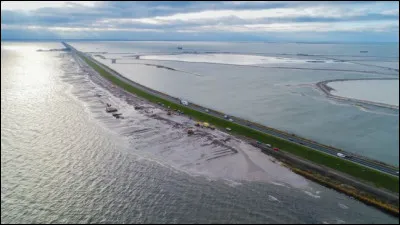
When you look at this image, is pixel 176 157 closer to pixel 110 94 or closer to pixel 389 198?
pixel 389 198

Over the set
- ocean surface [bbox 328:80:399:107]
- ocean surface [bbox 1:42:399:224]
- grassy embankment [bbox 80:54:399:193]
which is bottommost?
ocean surface [bbox 1:42:399:224]

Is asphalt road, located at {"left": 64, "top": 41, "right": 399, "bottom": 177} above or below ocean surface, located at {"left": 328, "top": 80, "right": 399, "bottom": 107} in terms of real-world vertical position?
below

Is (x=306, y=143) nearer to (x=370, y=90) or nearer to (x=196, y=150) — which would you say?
(x=196, y=150)

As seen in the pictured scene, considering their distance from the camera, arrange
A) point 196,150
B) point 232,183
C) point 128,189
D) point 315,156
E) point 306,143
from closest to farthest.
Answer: point 128,189 → point 232,183 → point 315,156 → point 196,150 → point 306,143

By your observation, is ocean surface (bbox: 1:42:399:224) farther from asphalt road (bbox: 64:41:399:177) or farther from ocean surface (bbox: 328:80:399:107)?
ocean surface (bbox: 328:80:399:107)

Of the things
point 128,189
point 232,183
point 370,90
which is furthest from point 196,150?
point 370,90

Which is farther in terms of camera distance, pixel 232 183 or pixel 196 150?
pixel 196 150

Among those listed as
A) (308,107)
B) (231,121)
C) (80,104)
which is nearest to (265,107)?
(308,107)

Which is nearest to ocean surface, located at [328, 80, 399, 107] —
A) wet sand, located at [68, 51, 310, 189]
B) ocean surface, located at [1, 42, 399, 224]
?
wet sand, located at [68, 51, 310, 189]
